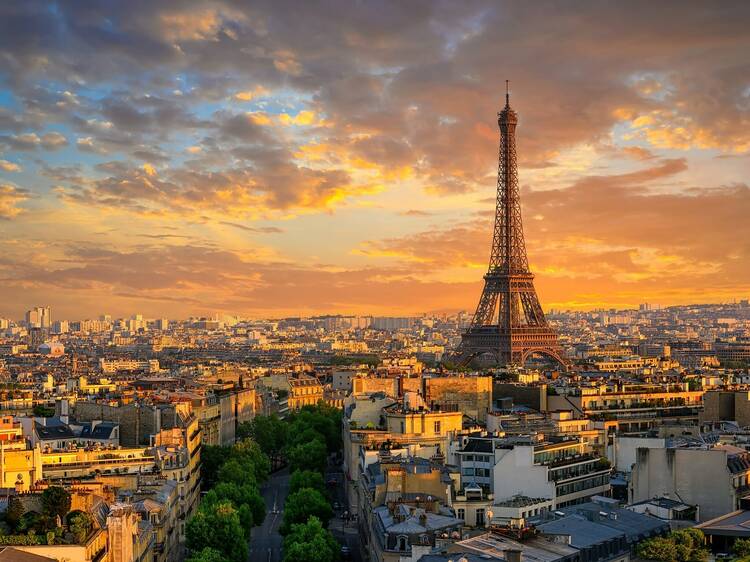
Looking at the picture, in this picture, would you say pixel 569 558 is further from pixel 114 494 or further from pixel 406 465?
pixel 114 494

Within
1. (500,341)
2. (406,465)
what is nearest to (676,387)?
(406,465)

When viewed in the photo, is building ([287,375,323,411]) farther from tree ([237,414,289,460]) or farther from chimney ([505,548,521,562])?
chimney ([505,548,521,562])

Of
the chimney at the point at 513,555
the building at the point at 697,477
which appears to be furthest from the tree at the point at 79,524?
the building at the point at 697,477

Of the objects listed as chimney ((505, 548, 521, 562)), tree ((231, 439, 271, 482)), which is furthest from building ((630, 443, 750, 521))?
tree ((231, 439, 271, 482))

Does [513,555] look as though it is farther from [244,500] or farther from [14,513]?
[244,500]

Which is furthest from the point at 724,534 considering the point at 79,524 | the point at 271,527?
the point at 271,527

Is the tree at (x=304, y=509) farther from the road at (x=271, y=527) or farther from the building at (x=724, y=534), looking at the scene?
the building at (x=724, y=534)

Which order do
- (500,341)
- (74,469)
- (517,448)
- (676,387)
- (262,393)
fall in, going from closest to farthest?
(517,448)
(74,469)
(676,387)
(262,393)
(500,341)
